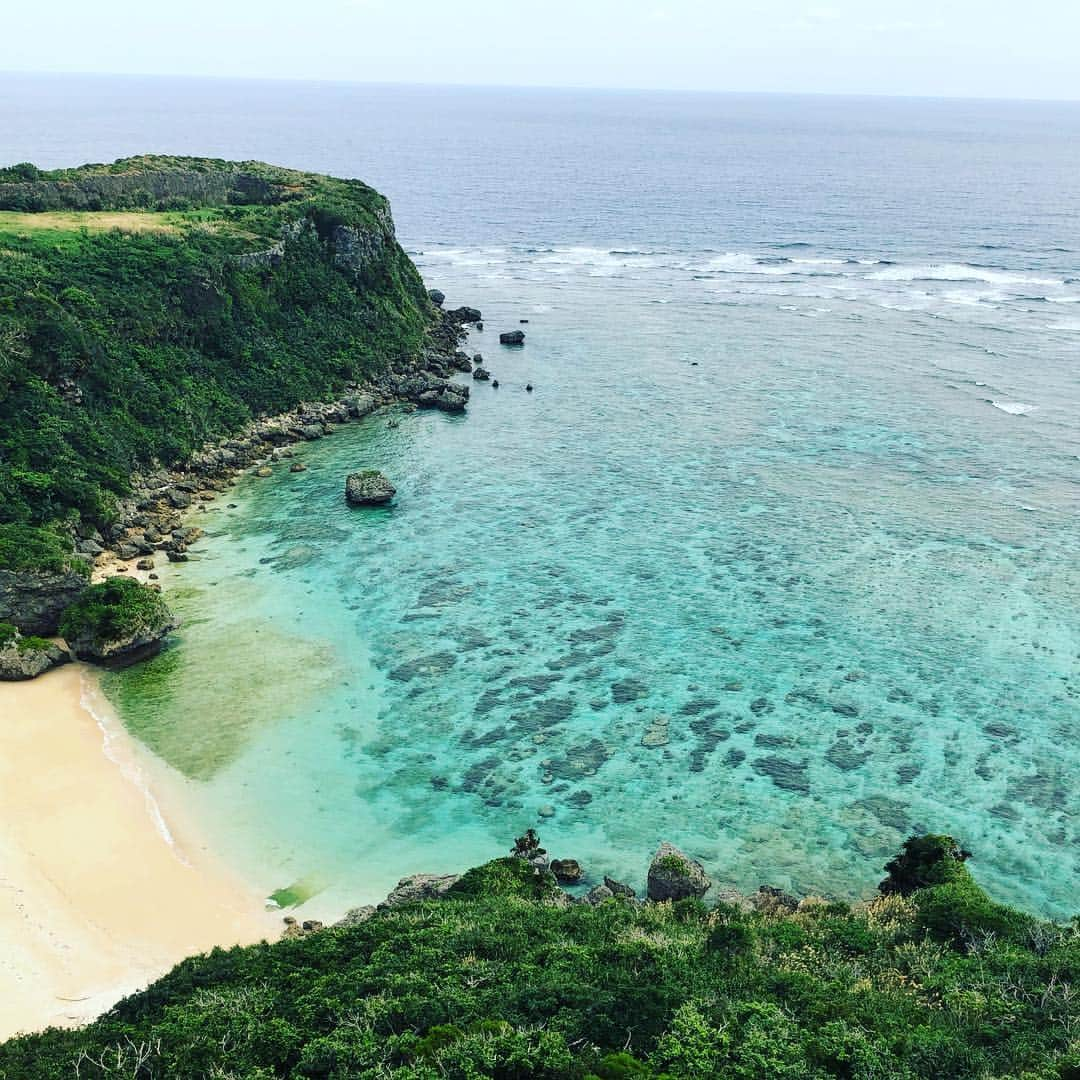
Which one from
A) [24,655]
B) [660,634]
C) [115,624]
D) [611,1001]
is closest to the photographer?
[611,1001]

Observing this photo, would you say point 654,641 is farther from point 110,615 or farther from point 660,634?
point 110,615

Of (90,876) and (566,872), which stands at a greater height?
(566,872)

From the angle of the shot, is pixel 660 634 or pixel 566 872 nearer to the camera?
pixel 566 872

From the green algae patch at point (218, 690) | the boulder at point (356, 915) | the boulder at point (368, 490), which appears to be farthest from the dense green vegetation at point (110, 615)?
the boulder at point (356, 915)

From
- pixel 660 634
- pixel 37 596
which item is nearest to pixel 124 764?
pixel 37 596

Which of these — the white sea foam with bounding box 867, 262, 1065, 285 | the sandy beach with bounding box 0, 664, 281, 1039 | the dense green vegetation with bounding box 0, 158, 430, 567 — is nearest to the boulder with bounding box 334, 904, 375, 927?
the sandy beach with bounding box 0, 664, 281, 1039
